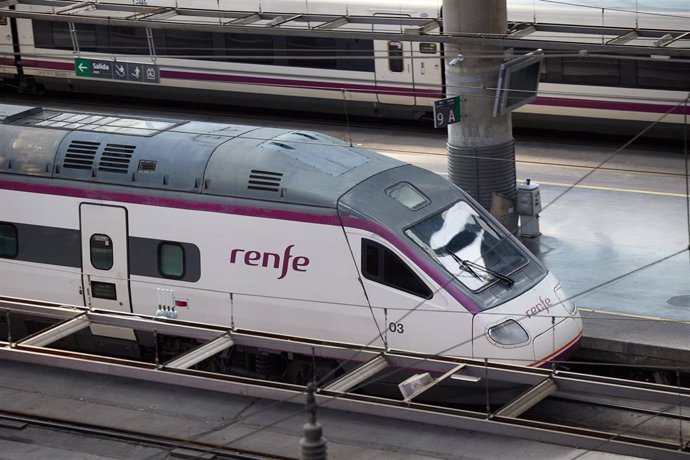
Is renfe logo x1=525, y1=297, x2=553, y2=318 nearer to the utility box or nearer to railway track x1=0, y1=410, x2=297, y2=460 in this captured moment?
railway track x1=0, y1=410, x2=297, y2=460

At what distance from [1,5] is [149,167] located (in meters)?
16.9

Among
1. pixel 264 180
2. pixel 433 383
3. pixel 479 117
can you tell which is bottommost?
pixel 433 383

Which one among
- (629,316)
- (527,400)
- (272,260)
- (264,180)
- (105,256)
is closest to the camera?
(527,400)

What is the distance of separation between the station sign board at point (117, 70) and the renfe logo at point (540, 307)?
9.52 metres

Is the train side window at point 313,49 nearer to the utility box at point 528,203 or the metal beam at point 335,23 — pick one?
the metal beam at point 335,23

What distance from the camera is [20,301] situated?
18.8 meters

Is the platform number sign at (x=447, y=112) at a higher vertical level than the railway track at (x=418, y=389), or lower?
higher

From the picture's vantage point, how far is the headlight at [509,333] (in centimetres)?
1700

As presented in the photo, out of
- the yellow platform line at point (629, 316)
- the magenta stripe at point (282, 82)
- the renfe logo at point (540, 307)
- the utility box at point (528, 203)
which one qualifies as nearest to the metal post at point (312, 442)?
the renfe logo at point (540, 307)

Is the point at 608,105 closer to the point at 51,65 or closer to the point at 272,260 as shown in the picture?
the point at 272,260

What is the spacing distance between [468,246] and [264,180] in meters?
2.77

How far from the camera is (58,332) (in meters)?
18.1

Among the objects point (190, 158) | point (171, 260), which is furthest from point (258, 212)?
point (171, 260)

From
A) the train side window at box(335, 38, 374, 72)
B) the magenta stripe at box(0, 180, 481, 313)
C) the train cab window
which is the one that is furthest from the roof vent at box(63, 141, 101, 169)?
the train side window at box(335, 38, 374, 72)
